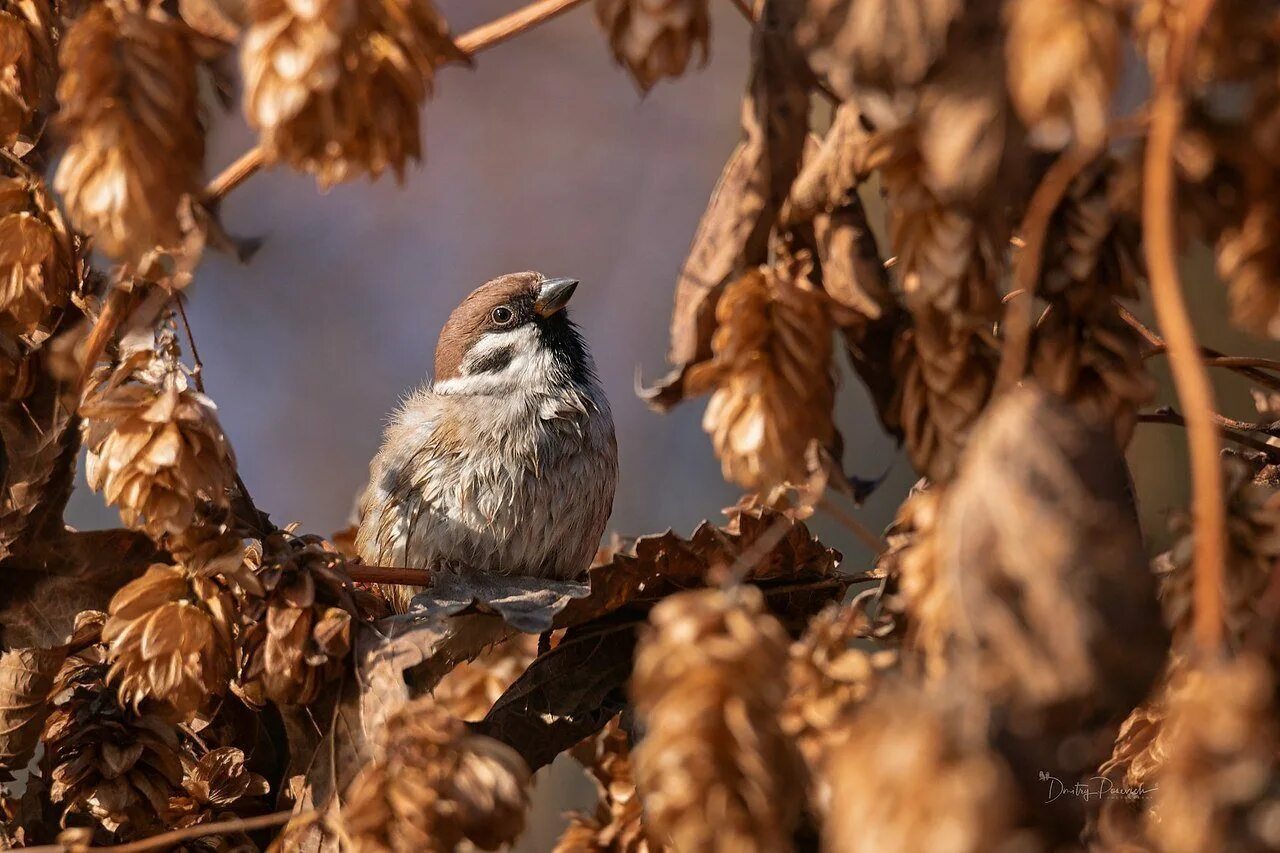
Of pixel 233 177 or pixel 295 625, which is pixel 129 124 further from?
pixel 295 625

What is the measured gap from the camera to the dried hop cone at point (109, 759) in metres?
1.58

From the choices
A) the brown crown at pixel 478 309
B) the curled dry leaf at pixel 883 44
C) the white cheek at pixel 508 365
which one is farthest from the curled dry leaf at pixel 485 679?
the brown crown at pixel 478 309

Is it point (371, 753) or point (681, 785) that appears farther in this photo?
point (371, 753)

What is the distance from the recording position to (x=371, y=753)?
144 cm

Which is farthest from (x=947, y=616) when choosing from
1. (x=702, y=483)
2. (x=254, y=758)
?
(x=702, y=483)

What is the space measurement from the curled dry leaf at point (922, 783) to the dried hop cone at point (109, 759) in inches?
42.5

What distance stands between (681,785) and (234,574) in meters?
0.74

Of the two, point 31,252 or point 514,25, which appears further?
point 31,252

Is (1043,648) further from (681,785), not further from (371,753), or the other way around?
(371,753)

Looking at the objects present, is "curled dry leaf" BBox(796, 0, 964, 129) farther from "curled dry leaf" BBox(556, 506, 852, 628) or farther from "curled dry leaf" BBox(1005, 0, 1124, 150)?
"curled dry leaf" BBox(556, 506, 852, 628)

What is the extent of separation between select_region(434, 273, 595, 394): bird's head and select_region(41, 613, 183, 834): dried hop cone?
2.25 meters

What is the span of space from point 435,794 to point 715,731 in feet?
0.96

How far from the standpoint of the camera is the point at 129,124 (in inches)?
42.6

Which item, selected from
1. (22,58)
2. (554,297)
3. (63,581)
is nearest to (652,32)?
(22,58)
